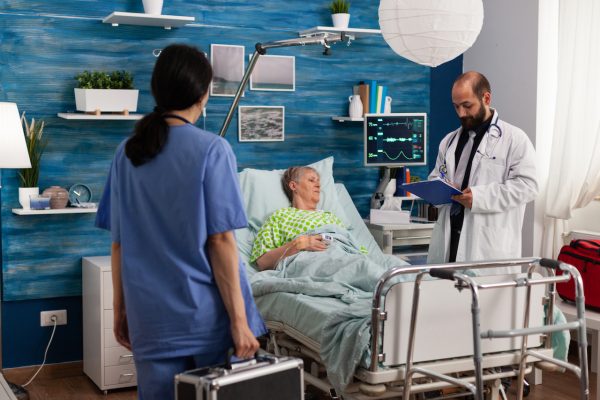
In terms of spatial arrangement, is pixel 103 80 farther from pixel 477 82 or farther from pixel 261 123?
pixel 477 82

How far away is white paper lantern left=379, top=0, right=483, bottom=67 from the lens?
9.43ft

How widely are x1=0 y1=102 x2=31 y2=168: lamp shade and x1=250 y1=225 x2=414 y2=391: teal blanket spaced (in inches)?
46.3

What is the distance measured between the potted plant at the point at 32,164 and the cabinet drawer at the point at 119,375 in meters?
0.91

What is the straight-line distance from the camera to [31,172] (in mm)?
4016

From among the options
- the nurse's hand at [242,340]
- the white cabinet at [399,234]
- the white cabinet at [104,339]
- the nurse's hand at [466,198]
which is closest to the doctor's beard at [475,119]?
the nurse's hand at [466,198]

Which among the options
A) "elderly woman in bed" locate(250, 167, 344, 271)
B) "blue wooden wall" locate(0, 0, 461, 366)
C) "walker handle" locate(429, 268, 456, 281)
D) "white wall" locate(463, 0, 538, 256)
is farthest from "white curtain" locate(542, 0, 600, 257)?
"walker handle" locate(429, 268, 456, 281)

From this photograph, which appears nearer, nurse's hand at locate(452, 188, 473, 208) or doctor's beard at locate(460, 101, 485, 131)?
nurse's hand at locate(452, 188, 473, 208)

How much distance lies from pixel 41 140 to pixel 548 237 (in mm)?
2833

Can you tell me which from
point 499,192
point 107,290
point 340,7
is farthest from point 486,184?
point 107,290

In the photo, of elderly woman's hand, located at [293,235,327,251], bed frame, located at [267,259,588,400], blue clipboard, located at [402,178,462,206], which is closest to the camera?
bed frame, located at [267,259,588,400]

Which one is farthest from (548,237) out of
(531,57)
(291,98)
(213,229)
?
(213,229)

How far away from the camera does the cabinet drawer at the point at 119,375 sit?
3.94 metres

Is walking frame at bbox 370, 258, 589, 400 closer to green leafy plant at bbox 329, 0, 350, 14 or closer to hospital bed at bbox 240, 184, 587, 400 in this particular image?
hospital bed at bbox 240, 184, 587, 400

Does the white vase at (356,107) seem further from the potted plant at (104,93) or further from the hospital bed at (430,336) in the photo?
the hospital bed at (430,336)
